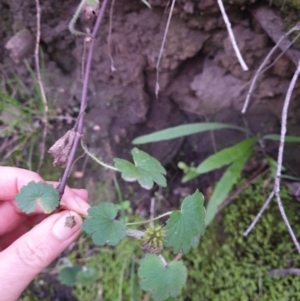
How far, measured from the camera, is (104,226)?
0.85m

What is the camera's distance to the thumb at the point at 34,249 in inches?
35.1

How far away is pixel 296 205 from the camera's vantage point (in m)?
1.42

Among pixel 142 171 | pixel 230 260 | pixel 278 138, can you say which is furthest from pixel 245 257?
pixel 142 171

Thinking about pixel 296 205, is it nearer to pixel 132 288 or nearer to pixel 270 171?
pixel 270 171

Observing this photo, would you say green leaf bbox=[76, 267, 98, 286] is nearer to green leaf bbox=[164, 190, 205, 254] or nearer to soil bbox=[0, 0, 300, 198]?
soil bbox=[0, 0, 300, 198]

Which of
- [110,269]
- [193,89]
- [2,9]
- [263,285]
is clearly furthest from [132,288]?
[2,9]

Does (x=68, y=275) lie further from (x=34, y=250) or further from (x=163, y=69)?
(x=163, y=69)

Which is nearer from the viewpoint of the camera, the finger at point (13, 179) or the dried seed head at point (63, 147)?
the dried seed head at point (63, 147)

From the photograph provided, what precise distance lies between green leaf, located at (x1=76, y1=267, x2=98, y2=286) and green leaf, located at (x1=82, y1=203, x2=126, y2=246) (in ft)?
2.09

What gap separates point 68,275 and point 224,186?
2.07ft

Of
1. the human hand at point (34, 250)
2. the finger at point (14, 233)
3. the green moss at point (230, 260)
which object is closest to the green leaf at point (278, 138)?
the green moss at point (230, 260)

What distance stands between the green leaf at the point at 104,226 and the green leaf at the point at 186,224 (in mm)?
100

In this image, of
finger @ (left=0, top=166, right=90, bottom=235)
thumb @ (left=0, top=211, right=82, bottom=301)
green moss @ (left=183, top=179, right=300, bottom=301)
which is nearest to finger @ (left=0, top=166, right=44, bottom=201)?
finger @ (left=0, top=166, right=90, bottom=235)

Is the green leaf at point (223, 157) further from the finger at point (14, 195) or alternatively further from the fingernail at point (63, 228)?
the fingernail at point (63, 228)
